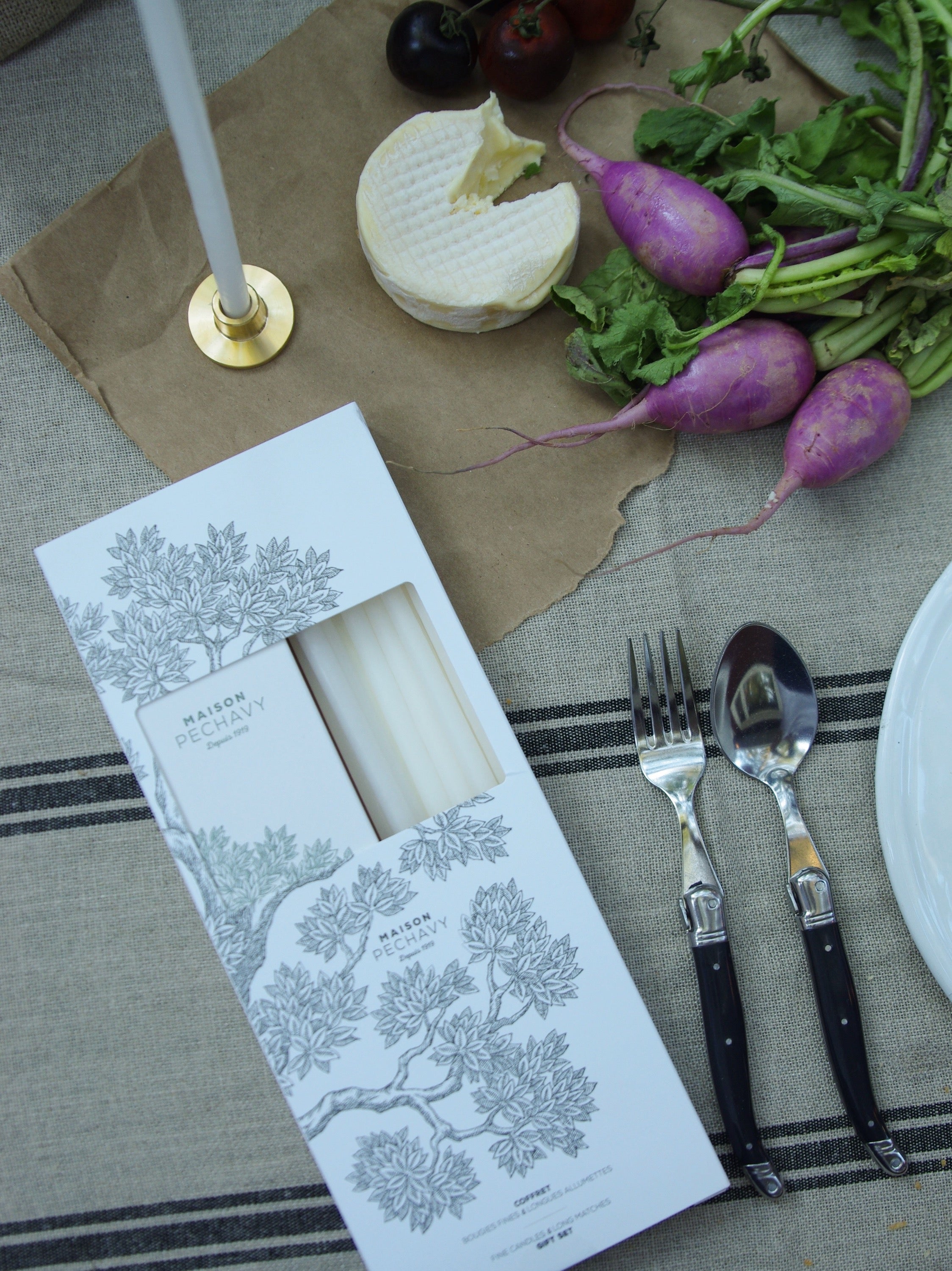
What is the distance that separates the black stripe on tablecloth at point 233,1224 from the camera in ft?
2.06

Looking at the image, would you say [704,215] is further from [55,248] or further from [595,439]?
[55,248]

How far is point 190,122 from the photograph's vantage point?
41 centimetres

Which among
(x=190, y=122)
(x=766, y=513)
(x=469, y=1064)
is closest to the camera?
(x=190, y=122)

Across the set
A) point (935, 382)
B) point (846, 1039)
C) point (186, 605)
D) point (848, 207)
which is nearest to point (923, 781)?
point (846, 1039)

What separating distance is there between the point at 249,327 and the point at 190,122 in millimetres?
273

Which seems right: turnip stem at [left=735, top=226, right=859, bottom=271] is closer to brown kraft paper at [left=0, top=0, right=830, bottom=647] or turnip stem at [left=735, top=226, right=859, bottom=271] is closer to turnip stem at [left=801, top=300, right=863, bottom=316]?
turnip stem at [left=801, top=300, right=863, bottom=316]

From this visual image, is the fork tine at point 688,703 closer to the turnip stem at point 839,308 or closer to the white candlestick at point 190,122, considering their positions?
the turnip stem at point 839,308

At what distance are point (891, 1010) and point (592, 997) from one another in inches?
10.4

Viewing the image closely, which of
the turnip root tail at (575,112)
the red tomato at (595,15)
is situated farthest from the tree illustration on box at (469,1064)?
the red tomato at (595,15)

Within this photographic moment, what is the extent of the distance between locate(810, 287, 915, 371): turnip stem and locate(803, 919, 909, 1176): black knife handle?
428 mm

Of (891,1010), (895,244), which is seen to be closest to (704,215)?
(895,244)

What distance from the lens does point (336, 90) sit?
0.72 meters

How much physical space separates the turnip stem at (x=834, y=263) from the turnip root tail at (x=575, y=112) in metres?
0.15

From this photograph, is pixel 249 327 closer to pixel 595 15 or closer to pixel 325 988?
pixel 595 15
